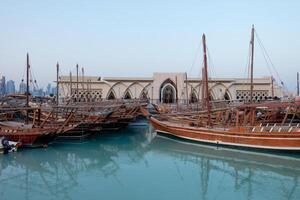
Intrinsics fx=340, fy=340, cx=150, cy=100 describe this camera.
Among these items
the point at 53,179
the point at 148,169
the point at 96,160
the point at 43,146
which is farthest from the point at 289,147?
the point at 43,146

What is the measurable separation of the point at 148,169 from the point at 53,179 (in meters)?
4.40

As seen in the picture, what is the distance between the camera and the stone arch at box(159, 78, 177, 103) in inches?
1845

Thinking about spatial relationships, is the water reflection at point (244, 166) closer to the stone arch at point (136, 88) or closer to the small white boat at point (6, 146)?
the small white boat at point (6, 146)

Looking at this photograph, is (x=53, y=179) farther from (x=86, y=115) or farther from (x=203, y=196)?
(x=86, y=115)

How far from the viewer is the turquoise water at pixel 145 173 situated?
1232cm

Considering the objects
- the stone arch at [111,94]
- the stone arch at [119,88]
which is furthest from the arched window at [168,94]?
the stone arch at [111,94]

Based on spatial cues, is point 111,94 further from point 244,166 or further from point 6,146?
point 244,166

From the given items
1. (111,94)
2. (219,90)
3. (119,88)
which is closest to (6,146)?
(119,88)

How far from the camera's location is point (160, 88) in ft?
153

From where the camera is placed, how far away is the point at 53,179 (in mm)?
14500

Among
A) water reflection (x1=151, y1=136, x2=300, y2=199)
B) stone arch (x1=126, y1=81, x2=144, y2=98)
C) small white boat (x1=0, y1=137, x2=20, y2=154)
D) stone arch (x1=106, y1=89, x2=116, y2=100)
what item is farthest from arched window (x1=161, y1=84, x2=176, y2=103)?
small white boat (x1=0, y1=137, x2=20, y2=154)

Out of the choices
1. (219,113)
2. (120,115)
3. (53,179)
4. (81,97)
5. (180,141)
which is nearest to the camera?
(53,179)

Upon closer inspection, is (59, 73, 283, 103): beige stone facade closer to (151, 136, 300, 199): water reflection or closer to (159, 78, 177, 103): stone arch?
(159, 78, 177, 103): stone arch

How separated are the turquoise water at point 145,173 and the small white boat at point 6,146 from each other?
0.47 meters
